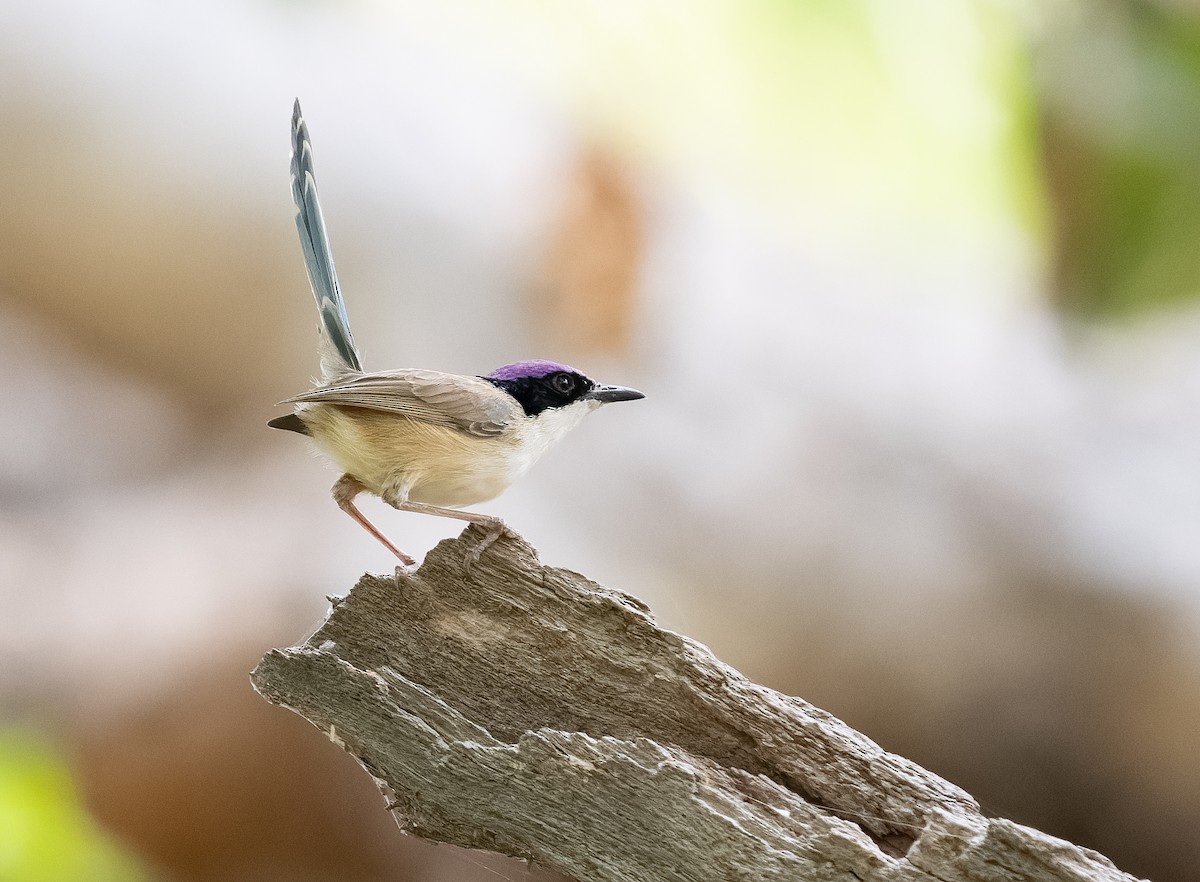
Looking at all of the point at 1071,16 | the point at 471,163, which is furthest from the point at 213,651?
the point at 1071,16

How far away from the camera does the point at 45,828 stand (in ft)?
8.94

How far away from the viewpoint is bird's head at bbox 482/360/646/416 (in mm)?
2254

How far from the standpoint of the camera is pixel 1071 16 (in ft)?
12.6

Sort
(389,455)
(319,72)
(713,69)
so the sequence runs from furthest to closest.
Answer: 1. (713,69)
2. (319,72)
3. (389,455)

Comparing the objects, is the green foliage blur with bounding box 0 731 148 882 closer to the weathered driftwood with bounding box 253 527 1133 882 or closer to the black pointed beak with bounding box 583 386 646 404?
the weathered driftwood with bounding box 253 527 1133 882

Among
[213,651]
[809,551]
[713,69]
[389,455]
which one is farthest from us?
[809,551]

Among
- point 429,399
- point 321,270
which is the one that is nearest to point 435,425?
point 429,399

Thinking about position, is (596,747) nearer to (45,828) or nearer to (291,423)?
(291,423)

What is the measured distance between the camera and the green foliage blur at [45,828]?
104 inches

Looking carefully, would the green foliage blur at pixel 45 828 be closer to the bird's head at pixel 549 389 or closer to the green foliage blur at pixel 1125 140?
the bird's head at pixel 549 389

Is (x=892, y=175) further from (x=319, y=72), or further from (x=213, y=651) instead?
(x=213, y=651)

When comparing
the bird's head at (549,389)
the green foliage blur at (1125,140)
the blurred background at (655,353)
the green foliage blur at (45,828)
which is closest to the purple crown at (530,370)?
the bird's head at (549,389)

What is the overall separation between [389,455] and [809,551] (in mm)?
2307

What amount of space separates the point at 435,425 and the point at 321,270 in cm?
52
